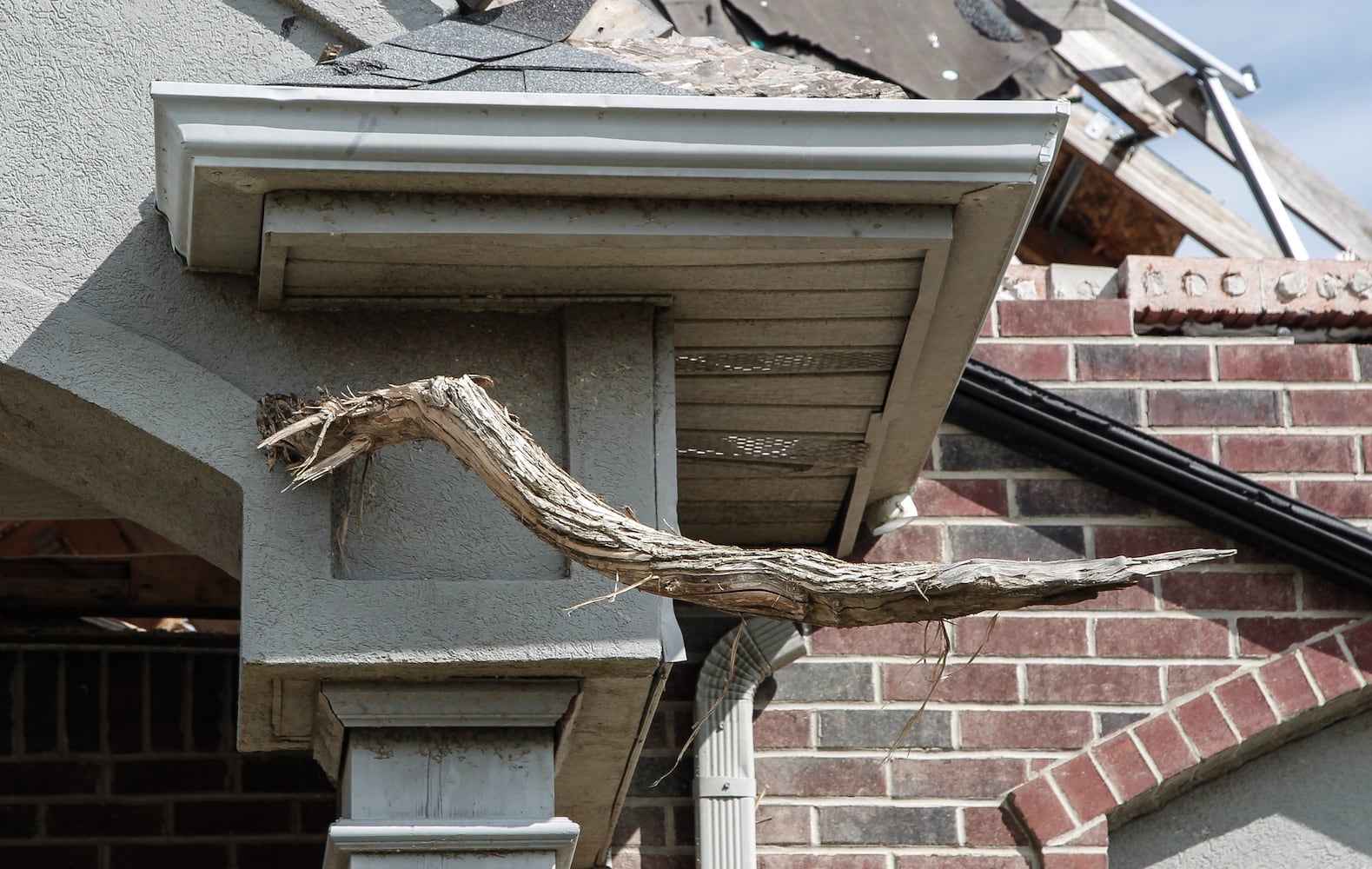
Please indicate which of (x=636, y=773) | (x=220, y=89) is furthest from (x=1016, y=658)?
(x=220, y=89)

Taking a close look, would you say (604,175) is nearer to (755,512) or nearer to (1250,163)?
(755,512)

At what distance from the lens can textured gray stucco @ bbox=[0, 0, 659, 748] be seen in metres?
2.70

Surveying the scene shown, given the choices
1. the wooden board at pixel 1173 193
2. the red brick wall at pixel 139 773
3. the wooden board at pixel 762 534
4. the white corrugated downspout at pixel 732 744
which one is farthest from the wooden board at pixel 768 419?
the wooden board at pixel 1173 193

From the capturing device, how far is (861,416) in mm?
3383

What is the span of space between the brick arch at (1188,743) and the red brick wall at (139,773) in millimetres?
1867

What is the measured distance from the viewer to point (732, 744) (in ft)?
13.1

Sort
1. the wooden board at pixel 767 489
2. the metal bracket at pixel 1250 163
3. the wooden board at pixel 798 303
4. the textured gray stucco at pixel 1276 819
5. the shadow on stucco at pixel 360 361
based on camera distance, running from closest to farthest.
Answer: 1. the shadow on stucco at pixel 360 361
2. the wooden board at pixel 798 303
3. the wooden board at pixel 767 489
4. the textured gray stucco at pixel 1276 819
5. the metal bracket at pixel 1250 163

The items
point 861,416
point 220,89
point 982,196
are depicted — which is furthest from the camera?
point 861,416

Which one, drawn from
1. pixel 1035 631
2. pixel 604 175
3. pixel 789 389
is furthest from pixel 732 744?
pixel 604 175

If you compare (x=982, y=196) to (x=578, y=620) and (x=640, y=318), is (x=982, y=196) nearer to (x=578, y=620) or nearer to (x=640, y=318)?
(x=640, y=318)

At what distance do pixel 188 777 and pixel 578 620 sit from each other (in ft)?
6.92

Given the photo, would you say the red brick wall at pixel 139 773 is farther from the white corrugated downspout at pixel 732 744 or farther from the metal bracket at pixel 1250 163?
the metal bracket at pixel 1250 163

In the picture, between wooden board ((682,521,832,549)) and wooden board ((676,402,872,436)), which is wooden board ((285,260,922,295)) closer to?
wooden board ((676,402,872,436))

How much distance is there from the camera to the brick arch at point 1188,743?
4.05m
